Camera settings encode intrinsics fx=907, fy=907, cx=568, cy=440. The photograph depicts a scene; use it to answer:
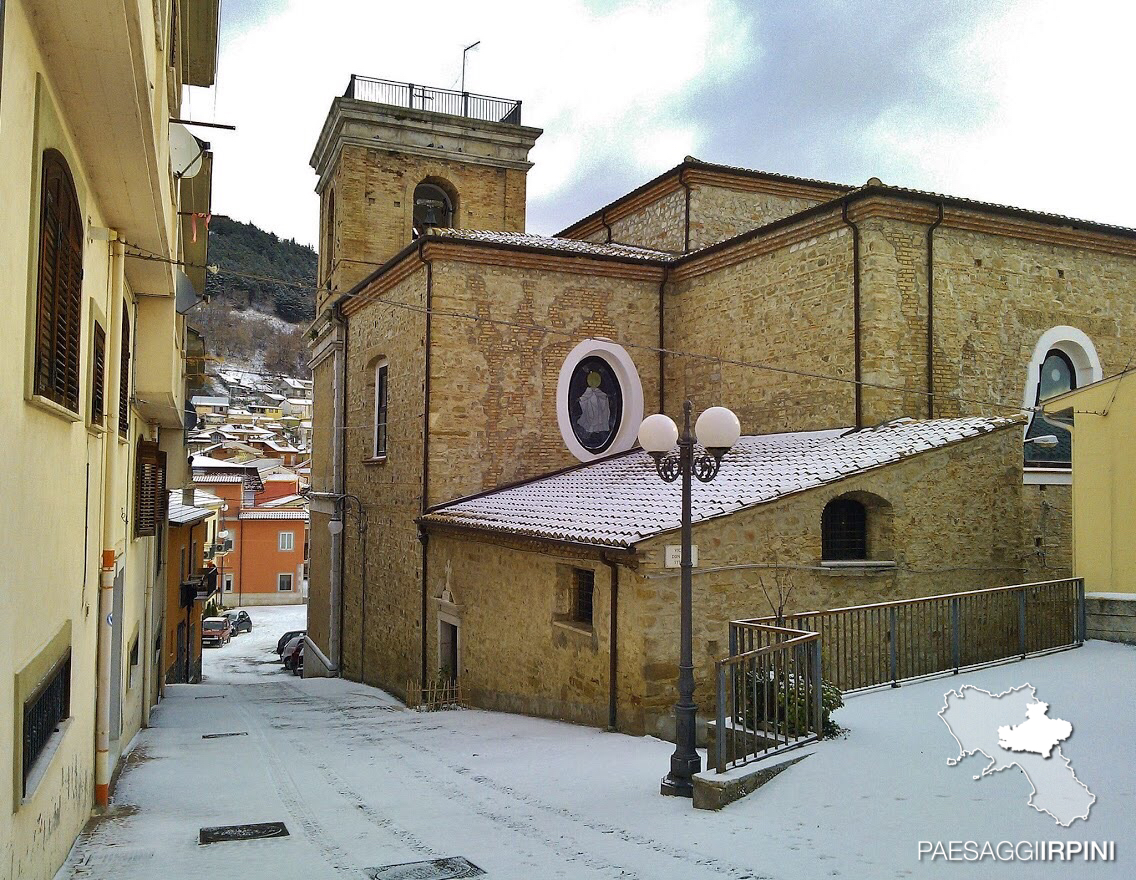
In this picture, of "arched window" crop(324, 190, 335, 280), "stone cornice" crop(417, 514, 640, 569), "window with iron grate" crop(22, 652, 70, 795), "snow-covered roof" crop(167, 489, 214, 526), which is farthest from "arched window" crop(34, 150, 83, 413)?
"arched window" crop(324, 190, 335, 280)

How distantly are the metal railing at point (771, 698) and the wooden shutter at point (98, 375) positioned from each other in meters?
5.33

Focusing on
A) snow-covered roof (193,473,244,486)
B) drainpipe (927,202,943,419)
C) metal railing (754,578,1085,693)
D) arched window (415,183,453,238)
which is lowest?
Answer: metal railing (754,578,1085,693)

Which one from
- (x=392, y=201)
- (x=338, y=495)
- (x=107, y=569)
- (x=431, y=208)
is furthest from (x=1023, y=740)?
(x=431, y=208)

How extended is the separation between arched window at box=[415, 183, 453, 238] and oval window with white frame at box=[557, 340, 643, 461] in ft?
24.2

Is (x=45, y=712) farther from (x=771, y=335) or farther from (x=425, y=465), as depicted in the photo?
(x=771, y=335)

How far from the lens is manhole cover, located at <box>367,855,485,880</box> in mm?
5551

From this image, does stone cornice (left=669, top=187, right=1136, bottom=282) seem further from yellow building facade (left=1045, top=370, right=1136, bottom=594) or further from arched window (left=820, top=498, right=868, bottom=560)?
arched window (left=820, top=498, right=868, bottom=560)

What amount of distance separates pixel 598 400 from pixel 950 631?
8799mm

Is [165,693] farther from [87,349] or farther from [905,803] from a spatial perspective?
[905,803]

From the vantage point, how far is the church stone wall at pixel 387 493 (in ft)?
55.2

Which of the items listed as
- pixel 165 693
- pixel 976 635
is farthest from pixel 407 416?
pixel 976 635

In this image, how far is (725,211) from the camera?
19781 millimetres

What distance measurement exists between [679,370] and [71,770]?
44.3ft

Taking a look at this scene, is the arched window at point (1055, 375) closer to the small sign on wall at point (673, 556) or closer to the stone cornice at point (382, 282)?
the small sign on wall at point (673, 556)
